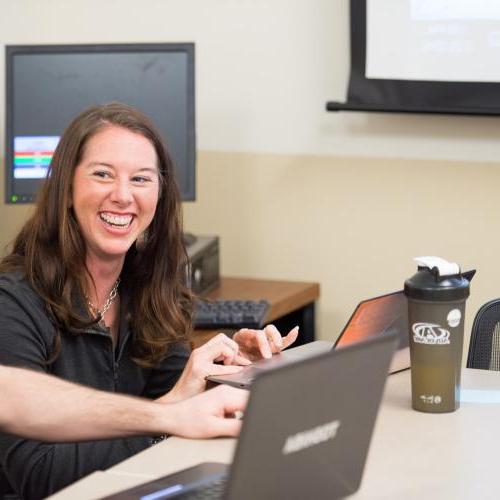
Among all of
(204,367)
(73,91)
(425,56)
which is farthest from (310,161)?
(204,367)

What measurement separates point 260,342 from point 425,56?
1618mm

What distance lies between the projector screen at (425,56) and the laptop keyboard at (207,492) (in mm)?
2198

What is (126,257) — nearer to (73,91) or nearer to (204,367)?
(204,367)

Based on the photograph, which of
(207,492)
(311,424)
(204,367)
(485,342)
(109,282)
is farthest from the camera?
(485,342)

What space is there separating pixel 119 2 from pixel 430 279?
2273mm

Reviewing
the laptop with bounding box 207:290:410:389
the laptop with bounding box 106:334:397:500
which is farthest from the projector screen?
the laptop with bounding box 106:334:397:500

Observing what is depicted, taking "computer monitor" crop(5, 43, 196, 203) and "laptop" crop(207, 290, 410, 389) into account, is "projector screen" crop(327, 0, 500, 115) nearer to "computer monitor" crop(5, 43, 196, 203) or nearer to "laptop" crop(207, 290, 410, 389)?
"computer monitor" crop(5, 43, 196, 203)

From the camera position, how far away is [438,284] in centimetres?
191

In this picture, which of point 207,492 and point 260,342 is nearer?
point 207,492

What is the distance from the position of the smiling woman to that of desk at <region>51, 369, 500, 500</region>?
292 millimetres

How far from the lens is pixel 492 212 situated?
352 cm

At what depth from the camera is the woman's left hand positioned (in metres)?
2.18

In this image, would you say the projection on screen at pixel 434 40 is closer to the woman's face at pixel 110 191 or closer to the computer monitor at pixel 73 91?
the computer monitor at pixel 73 91

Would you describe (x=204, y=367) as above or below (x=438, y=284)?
below
